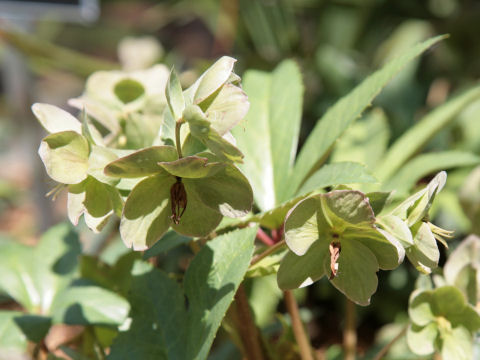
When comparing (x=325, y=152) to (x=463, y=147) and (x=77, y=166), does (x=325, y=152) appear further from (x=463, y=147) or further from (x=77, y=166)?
(x=463, y=147)

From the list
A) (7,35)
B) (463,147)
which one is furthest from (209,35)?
(463,147)

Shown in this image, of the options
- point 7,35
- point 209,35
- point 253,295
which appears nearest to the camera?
point 253,295

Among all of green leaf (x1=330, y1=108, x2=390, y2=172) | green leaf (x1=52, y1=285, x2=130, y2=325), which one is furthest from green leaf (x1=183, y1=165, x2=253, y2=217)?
green leaf (x1=330, y1=108, x2=390, y2=172)

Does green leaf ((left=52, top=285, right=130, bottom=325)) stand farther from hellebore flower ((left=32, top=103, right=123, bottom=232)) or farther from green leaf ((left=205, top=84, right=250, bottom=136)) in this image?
green leaf ((left=205, top=84, right=250, bottom=136))

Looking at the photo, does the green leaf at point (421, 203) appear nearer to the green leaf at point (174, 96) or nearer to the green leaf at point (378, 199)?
the green leaf at point (378, 199)

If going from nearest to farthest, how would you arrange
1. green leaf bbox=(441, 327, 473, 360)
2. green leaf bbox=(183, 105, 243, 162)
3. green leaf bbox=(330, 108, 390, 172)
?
1. green leaf bbox=(183, 105, 243, 162)
2. green leaf bbox=(441, 327, 473, 360)
3. green leaf bbox=(330, 108, 390, 172)

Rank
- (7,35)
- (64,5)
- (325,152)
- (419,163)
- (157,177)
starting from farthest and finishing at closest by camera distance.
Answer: (64,5), (7,35), (419,163), (325,152), (157,177)
